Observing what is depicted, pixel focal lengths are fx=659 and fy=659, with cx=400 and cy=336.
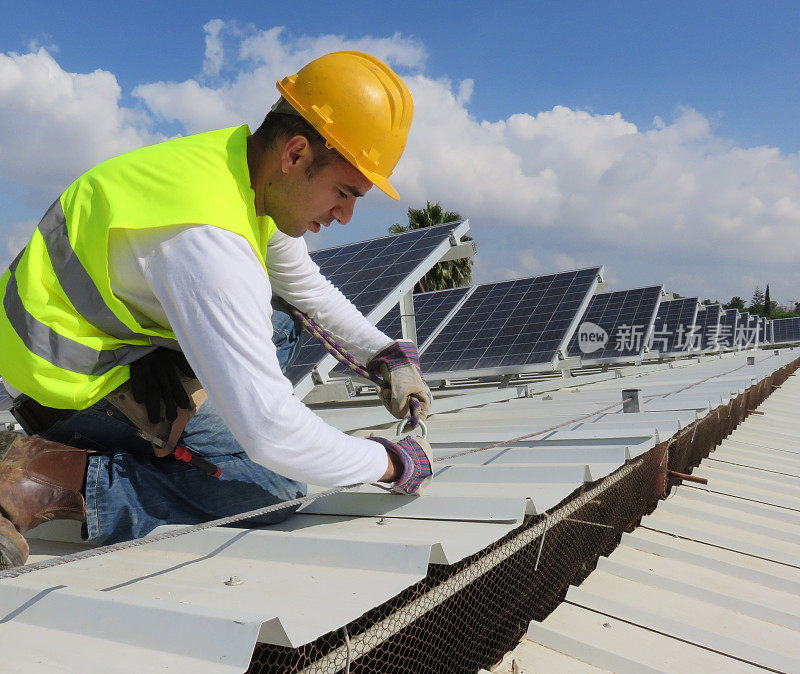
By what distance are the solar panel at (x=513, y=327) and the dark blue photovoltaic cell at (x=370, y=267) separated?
1.78 meters

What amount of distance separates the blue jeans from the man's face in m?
0.71

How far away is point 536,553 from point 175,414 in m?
1.48

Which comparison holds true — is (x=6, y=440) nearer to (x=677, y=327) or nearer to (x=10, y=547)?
(x=10, y=547)

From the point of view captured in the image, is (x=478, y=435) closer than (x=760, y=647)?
No

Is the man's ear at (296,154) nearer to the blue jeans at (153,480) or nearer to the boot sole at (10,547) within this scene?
the blue jeans at (153,480)

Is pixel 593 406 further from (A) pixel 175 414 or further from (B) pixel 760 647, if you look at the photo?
(A) pixel 175 414

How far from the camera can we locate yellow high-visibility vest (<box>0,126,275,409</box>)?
1708mm

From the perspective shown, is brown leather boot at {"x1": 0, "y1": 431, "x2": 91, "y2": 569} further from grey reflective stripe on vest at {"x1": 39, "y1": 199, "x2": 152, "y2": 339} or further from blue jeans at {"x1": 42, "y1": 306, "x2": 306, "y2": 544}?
grey reflective stripe on vest at {"x1": 39, "y1": 199, "x2": 152, "y2": 339}

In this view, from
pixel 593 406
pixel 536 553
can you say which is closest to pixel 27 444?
pixel 536 553

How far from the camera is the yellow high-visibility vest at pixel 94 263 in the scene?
1708 mm

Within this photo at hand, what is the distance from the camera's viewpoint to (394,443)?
A: 212 centimetres

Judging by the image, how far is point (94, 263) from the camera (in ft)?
5.74

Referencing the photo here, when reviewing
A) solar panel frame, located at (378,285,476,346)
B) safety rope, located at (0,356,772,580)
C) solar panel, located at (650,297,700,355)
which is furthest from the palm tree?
safety rope, located at (0,356,772,580)

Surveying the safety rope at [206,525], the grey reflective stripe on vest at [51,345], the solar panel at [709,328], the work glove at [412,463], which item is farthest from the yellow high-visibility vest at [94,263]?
the solar panel at [709,328]
